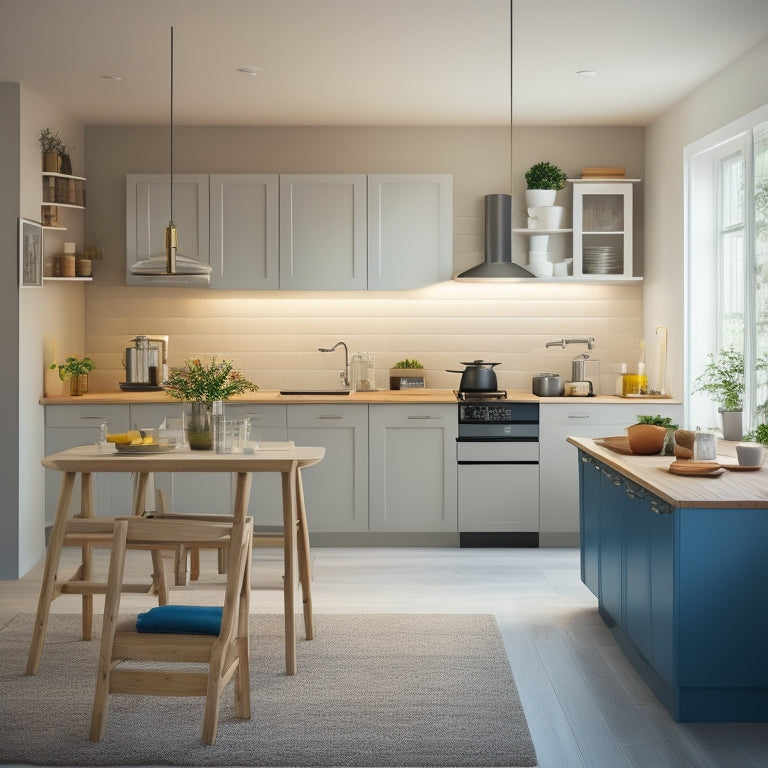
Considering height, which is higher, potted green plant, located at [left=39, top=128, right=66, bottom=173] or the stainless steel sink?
potted green plant, located at [left=39, top=128, right=66, bottom=173]

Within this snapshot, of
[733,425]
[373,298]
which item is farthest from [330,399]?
[733,425]

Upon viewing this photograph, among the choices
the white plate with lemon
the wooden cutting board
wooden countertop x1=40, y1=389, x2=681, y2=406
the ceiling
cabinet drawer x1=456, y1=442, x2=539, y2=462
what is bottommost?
cabinet drawer x1=456, y1=442, x2=539, y2=462

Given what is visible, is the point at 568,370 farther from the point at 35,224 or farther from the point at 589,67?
the point at 35,224

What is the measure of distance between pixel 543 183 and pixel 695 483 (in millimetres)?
3677

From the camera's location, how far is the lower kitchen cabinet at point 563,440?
6.51 metres

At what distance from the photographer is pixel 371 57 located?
5.33 meters

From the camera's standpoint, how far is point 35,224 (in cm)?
603

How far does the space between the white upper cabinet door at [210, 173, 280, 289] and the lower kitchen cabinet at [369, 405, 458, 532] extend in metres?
1.31

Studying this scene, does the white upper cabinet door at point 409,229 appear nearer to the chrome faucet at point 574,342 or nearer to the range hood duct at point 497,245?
the range hood duct at point 497,245

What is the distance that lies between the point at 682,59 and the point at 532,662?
10.9 ft

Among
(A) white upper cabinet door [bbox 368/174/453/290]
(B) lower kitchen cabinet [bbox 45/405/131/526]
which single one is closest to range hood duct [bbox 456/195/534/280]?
(A) white upper cabinet door [bbox 368/174/453/290]

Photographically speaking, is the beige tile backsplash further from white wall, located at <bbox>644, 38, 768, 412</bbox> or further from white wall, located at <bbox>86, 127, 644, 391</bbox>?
white wall, located at <bbox>644, 38, 768, 412</bbox>

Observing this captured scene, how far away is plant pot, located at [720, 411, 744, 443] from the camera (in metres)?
5.00

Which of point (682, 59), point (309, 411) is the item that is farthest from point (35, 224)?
point (682, 59)
